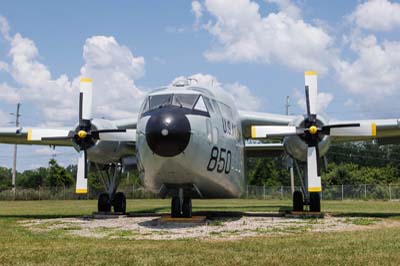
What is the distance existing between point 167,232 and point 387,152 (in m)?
87.1

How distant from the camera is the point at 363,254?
7895mm

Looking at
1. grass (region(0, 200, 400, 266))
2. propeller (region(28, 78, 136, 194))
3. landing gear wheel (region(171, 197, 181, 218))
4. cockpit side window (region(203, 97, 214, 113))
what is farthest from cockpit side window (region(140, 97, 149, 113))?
grass (region(0, 200, 400, 266))

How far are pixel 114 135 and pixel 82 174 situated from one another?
197cm

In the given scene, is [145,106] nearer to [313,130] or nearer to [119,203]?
[313,130]

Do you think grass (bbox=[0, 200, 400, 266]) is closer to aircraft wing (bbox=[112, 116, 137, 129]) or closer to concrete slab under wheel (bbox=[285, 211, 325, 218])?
concrete slab under wheel (bbox=[285, 211, 325, 218])

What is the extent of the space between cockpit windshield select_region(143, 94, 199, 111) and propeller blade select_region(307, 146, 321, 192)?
175 inches

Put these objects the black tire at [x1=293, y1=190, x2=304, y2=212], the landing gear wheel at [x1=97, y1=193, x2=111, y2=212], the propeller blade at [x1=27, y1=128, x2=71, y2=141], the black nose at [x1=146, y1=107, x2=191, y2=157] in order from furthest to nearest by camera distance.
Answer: the landing gear wheel at [x1=97, y1=193, x2=111, y2=212] → the black tire at [x1=293, y1=190, x2=304, y2=212] → the propeller blade at [x1=27, y1=128, x2=71, y2=141] → the black nose at [x1=146, y1=107, x2=191, y2=157]

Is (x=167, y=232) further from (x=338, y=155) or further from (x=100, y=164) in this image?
(x=338, y=155)

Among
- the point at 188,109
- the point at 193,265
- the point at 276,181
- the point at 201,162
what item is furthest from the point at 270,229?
the point at 276,181

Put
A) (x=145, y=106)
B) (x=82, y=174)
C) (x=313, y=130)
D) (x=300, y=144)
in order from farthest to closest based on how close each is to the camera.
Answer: (x=300, y=144)
(x=82, y=174)
(x=313, y=130)
(x=145, y=106)

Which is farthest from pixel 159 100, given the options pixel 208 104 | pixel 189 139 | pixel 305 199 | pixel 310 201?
pixel 305 199

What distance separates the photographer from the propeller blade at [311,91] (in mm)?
16344

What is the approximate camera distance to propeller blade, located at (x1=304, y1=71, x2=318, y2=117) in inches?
643

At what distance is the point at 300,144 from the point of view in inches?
664
